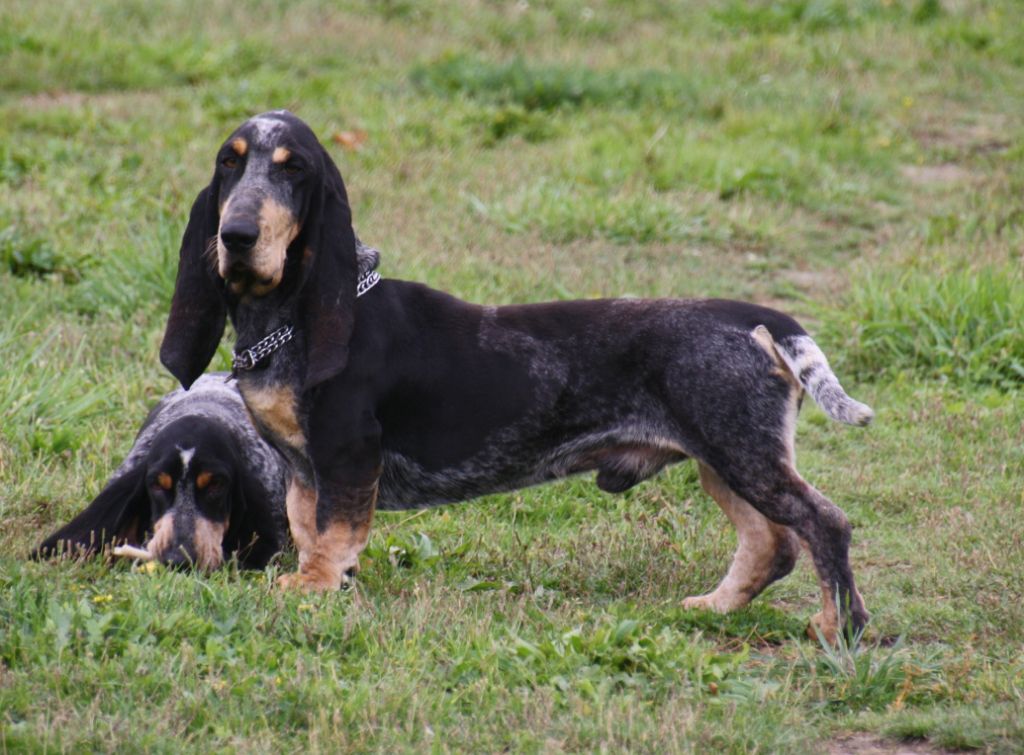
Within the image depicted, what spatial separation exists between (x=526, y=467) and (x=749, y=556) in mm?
986

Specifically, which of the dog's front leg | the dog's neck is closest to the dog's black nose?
the dog's neck

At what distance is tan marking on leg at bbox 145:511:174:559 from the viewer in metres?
6.06

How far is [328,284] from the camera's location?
5.51 m

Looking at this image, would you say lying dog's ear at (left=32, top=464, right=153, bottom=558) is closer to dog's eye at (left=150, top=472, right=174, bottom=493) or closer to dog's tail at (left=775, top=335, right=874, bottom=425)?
dog's eye at (left=150, top=472, right=174, bottom=493)

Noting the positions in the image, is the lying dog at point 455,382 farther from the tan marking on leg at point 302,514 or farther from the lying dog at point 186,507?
the lying dog at point 186,507

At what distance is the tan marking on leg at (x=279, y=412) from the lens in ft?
18.4

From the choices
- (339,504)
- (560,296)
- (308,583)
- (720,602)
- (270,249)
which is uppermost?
(270,249)

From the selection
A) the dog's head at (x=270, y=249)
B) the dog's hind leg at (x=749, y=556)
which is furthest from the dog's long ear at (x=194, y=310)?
the dog's hind leg at (x=749, y=556)

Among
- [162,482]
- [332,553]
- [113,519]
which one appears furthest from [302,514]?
[113,519]

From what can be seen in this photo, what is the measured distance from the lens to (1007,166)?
12.8m

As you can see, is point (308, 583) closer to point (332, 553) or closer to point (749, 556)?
point (332, 553)

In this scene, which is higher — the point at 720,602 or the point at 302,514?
the point at 302,514

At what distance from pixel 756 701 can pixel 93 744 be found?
2132 mm

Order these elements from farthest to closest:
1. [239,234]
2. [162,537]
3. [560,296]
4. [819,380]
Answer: [560,296]
[162,537]
[819,380]
[239,234]
